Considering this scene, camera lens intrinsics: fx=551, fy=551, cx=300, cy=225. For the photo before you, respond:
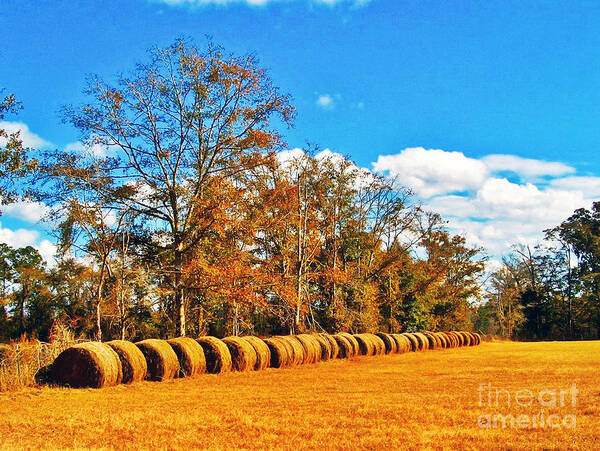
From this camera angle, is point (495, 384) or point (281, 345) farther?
point (281, 345)

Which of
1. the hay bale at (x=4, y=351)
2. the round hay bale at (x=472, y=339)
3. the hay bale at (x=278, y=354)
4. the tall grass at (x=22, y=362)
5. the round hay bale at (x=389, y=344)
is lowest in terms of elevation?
the round hay bale at (x=472, y=339)

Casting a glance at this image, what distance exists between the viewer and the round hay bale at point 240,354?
18219 millimetres

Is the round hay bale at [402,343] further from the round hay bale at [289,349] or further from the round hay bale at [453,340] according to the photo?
the round hay bale at [289,349]

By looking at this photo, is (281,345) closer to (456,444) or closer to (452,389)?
(452,389)

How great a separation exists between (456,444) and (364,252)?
38.3m

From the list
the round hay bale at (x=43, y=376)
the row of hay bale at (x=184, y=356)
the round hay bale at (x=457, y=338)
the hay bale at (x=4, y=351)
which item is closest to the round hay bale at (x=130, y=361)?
the row of hay bale at (x=184, y=356)

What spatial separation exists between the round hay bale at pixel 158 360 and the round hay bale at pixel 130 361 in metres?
0.27

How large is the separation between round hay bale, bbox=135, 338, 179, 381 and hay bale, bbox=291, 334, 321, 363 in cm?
743

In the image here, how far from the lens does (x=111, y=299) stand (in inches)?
957

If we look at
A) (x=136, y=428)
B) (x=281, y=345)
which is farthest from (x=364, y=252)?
(x=136, y=428)

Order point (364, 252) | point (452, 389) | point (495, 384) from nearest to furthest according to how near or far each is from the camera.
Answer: point (452, 389) → point (495, 384) → point (364, 252)

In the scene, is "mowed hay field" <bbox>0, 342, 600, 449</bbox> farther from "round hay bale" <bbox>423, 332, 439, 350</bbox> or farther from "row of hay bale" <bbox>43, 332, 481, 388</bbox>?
"round hay bale" <bbox>423, 332, 439, 350</bbox>

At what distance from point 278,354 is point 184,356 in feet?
16.0

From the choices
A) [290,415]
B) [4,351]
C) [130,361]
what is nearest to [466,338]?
[130,361]
